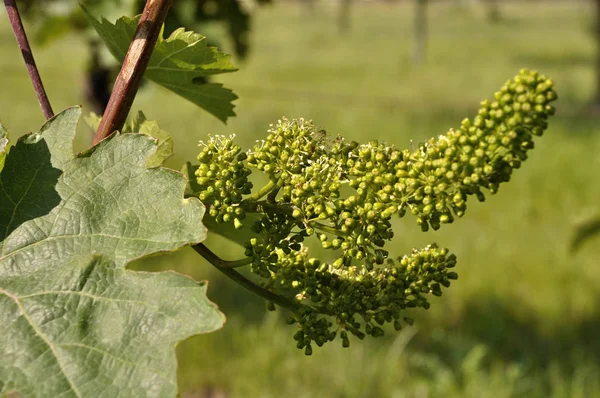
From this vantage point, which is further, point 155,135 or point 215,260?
point 155,135

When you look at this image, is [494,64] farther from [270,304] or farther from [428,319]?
[270,304]

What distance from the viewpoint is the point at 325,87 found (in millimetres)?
17531

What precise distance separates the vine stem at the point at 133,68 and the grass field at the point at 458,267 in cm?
274

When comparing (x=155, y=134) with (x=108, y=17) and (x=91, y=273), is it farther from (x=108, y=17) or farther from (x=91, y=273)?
(x=108, y=17)

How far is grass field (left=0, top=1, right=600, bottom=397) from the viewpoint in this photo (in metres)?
4.84

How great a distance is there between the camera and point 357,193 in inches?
45.5

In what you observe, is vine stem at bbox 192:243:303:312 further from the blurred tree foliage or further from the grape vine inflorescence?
the blurred tree foliage

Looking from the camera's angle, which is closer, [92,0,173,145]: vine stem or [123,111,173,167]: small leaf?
[92,0,173,145]: vine stem

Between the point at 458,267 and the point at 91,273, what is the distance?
577 centimetres

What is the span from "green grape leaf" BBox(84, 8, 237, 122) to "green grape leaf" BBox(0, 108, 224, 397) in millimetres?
213

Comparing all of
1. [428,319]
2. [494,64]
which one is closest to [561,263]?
[428,319]

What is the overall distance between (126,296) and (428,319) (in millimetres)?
5052

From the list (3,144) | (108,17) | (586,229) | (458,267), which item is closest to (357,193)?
(3,144)

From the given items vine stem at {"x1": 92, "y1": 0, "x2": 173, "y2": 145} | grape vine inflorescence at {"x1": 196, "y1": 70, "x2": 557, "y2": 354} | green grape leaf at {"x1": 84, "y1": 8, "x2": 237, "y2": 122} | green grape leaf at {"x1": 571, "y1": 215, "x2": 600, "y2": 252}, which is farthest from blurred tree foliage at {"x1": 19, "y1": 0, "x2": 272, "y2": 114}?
grape vine inflorescence at {"x1": 196, "y1": 70, "x2": 557, "y2": 354}
